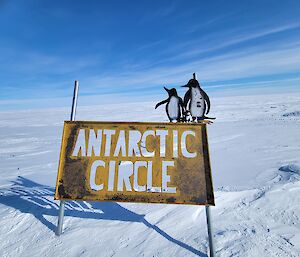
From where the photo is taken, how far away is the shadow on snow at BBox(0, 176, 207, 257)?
280cm

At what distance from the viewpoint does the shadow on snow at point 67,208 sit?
280cm

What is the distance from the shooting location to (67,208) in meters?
3.17

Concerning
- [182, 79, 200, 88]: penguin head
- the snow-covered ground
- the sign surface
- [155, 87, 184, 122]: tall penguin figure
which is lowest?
the snow-covered ground

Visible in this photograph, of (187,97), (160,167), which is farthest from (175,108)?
(160,167)

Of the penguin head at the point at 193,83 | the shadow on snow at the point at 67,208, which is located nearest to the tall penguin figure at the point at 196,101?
the penguin head at the point at 193,83

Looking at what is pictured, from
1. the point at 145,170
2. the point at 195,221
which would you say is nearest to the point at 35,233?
the point at 145,170

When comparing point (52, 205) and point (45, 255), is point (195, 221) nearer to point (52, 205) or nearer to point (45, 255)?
point (45, 255)

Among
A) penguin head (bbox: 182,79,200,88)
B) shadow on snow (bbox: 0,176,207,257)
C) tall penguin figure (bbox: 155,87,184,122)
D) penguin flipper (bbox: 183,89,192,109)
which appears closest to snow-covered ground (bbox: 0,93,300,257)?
shadow on snow (bbox: 0,176,207,257)

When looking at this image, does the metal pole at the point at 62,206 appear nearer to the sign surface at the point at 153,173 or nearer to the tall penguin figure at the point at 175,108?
the sign surface at the point at 153,173

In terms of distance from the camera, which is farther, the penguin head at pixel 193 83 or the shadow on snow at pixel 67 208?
the shadow on snow at pixel 67 208

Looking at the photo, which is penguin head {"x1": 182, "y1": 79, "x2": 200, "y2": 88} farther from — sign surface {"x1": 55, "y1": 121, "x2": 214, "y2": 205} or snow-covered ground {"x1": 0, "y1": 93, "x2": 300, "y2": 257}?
snow-covered ground {"x1": 0, "y1": 93, "x2": 300, "y2": 257}

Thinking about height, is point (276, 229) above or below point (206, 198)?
below

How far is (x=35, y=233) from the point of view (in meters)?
2.60

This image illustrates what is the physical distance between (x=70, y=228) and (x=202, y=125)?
6.50 feet
